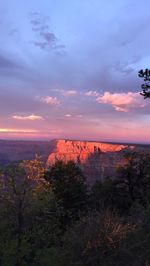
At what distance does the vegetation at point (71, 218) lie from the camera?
1636 cm

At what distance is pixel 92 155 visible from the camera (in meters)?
134

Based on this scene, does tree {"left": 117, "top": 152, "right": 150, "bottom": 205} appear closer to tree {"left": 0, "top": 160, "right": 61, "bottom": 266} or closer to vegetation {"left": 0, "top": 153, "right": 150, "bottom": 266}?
vegetation {"left": 0, "top": 153, "right": 150, "bottom": 266}

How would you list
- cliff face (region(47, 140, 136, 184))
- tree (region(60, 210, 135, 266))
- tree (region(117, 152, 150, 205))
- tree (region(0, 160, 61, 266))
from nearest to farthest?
tree (region(60, 210, 135, 266))
tree (region(0, 160, 61, 266))
tree (region(117, 152, 150, 205))
cliff face (region(47, 140, 136, 184))

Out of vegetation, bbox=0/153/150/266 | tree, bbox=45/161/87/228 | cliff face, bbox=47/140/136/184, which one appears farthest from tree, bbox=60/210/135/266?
cliff face, bbox=47/140/136/184

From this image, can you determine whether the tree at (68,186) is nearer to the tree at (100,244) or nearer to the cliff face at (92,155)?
the tree at (100,244)

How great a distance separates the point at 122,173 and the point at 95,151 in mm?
97823

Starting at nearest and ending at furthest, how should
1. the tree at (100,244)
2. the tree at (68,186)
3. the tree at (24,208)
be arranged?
the tree at (100,244), the tree at (24,208), the tree at (68,186)

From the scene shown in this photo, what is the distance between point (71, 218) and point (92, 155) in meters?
96.2

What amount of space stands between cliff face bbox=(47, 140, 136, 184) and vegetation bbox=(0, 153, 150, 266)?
44.1 metres

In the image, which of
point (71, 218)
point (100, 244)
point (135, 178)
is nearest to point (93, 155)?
point (135, 178)

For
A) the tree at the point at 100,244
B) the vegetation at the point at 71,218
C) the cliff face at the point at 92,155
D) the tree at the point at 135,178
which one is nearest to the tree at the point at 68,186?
the vegetation at the point at 71,218

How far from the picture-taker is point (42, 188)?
87.1ft

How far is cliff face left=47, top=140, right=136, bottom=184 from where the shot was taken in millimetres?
99231

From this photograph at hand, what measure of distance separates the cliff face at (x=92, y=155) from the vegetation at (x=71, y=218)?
145 ft
